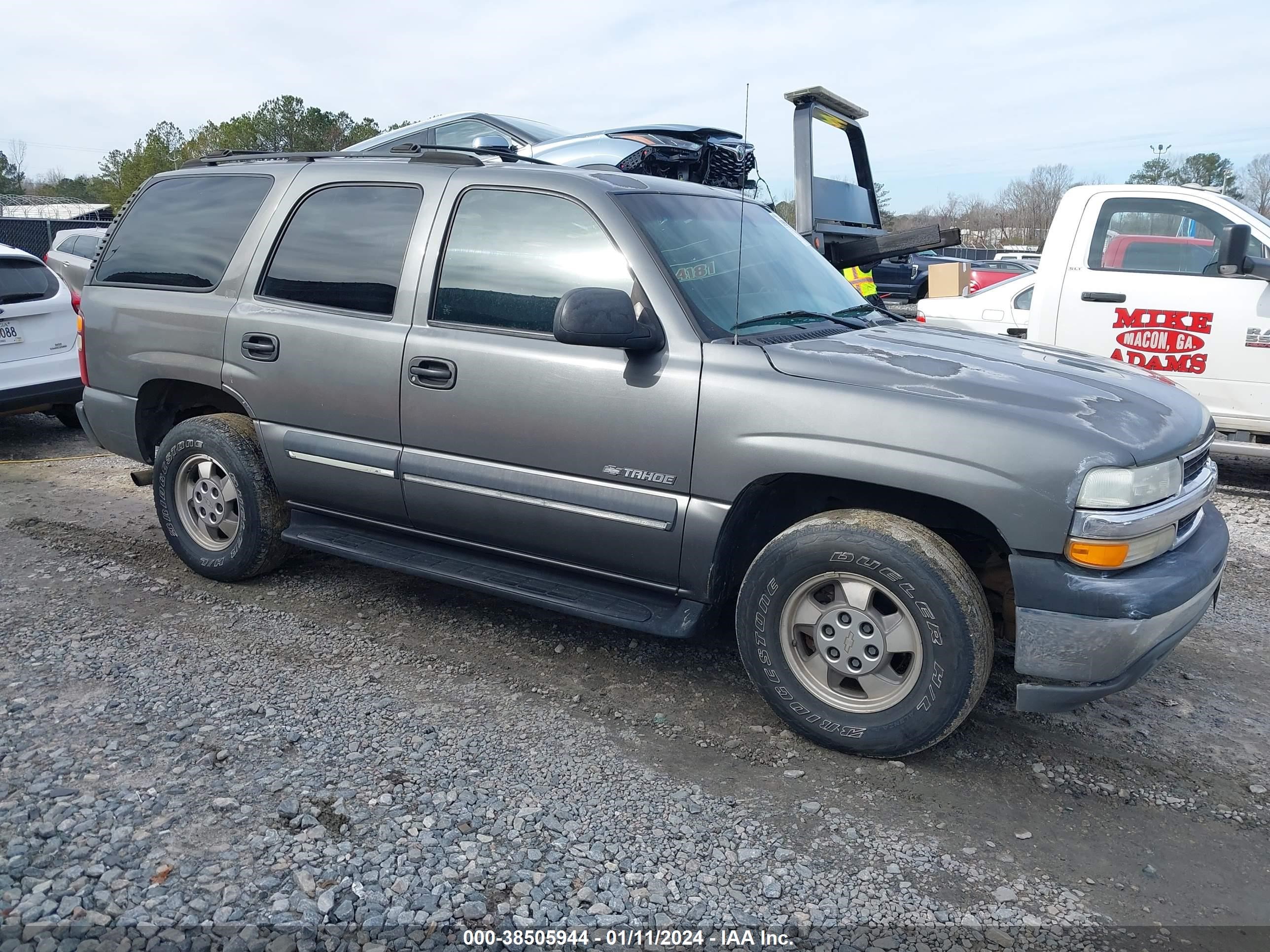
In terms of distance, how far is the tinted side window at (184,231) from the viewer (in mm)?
4609

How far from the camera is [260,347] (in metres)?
4.35

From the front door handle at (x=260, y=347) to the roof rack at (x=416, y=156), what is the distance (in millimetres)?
884

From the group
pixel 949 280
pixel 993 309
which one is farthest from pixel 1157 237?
pixel 949 280

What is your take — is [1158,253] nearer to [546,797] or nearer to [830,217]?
[830,217]

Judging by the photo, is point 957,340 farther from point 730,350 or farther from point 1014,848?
point 1014,848

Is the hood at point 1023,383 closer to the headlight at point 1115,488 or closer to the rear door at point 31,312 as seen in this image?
the headlight at point 1115,488

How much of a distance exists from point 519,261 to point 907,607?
1.92 m

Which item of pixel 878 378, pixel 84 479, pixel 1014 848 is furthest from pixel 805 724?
pixel 84 479

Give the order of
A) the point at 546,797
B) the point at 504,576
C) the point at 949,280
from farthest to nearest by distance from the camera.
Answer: the point at 949,280
the point at 504,576
the point at 546,797

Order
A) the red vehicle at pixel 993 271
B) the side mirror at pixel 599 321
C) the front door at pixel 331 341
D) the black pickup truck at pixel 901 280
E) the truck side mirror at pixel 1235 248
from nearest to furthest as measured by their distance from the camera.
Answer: the side mirror at pixel 599 321 → the front door at pixel 331 341 → the truck side mirror at pixel 1235 248 → the red vehicle at pixel 993 271 → the black pickup truck at pixel 901 280

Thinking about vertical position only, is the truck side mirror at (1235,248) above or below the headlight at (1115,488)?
above

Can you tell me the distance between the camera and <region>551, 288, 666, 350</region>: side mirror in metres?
3.30

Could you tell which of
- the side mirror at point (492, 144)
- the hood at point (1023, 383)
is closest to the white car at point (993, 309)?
the side mirror at point (492, 144)

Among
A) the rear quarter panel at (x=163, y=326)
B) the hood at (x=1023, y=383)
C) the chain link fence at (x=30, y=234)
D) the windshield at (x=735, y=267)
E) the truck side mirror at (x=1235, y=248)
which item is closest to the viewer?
the hood at (x=1023, y=383)
